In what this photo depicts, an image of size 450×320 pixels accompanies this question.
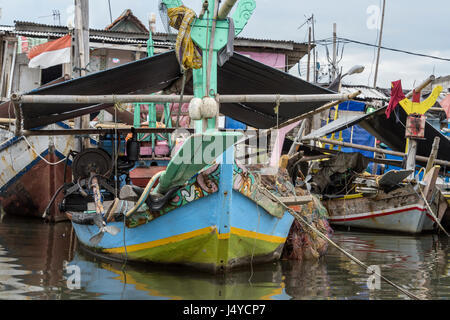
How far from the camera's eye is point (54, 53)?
1315 cm

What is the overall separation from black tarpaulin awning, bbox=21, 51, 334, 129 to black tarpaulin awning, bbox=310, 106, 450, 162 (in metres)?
4.10

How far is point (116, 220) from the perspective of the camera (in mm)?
7102

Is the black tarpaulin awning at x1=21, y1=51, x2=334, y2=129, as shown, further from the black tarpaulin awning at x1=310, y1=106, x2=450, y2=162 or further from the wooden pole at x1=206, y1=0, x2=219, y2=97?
the black tarpaulin awning at x1=310, y1=106, x2=450, y2=162

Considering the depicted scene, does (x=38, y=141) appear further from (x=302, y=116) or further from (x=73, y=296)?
(x=73, y=296)

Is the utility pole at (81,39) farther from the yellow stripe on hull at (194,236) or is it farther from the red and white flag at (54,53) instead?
the yellow stripe on hull at (194,236)

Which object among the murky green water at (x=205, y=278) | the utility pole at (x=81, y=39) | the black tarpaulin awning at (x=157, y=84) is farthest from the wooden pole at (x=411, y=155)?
the utility pole at (x=81, y=39)

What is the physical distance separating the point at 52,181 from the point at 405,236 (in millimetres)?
8074

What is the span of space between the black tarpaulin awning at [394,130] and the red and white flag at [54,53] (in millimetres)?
6438

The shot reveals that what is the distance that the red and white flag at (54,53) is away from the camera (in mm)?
13000

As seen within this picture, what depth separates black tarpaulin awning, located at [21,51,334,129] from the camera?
7344 mm

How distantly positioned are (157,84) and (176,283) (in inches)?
139

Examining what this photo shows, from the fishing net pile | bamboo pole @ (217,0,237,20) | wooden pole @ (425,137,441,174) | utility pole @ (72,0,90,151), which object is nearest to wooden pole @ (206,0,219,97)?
bamboo pole @ (217,0,237,20)

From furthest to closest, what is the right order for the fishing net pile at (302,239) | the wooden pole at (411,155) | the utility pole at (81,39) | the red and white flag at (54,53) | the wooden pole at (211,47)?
the red and white flag at (54,53) < the wooden pole at (411,155) < the utility pole at (81,39) < the fishing net pile at (302,239) < the wooden pole at (211,47)
